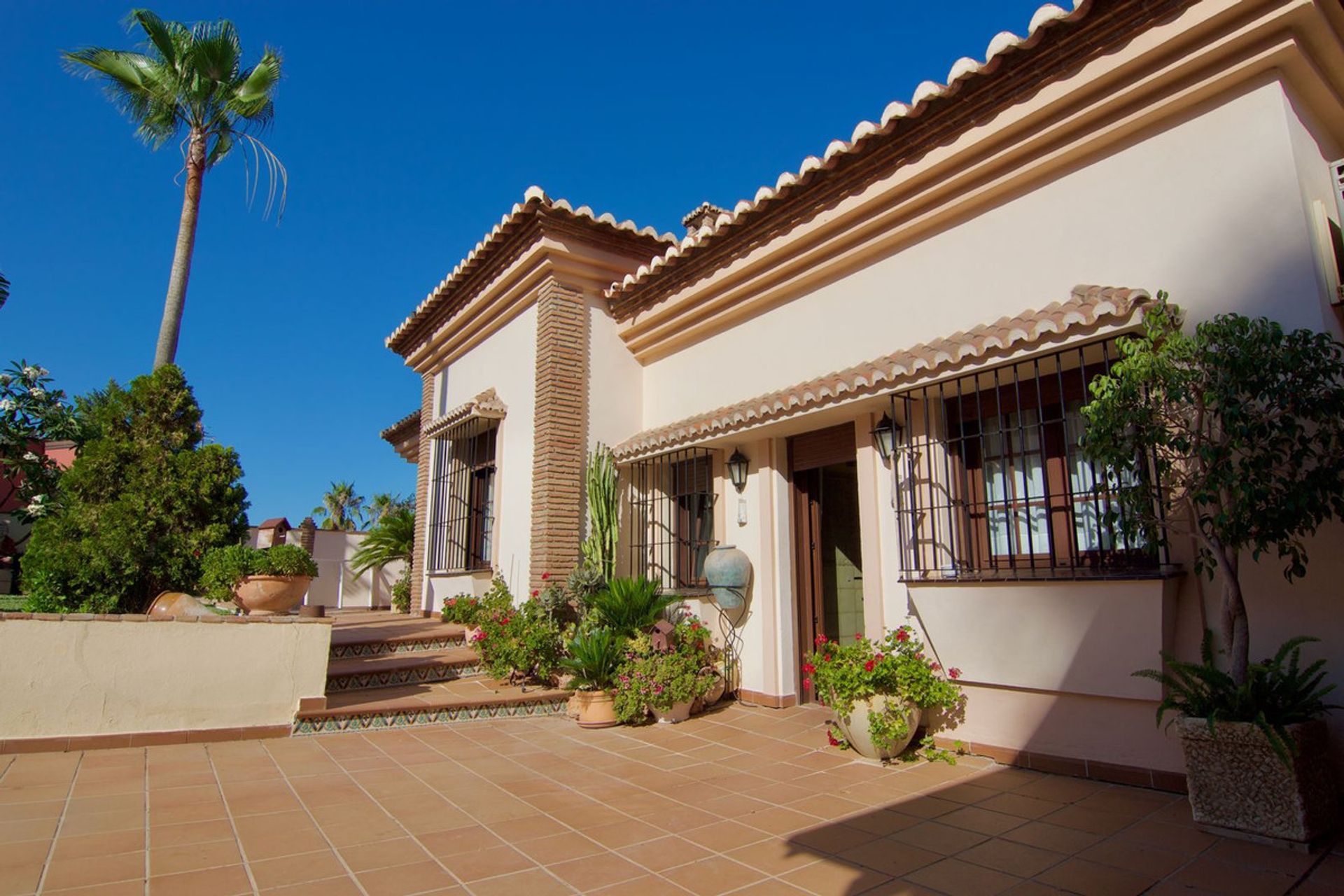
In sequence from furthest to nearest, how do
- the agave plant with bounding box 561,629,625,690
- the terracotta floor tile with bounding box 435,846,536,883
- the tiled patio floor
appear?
the agave plant with bounding box 561,629,625,690 < the terracotta floor tile with bounding box 435,846,536,883 < the tiled patio floor

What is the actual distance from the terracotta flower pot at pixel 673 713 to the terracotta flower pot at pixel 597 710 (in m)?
0.35

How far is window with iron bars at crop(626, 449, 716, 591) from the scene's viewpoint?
7.68 m

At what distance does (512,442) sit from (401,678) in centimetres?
293

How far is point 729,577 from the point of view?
6.69 m

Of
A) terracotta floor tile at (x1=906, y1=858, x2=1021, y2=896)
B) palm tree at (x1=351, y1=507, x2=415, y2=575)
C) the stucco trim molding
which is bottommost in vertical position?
terracotta floor tile at (x1=906, y1=858, x2=1021, y2=896)

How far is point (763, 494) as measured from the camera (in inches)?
269

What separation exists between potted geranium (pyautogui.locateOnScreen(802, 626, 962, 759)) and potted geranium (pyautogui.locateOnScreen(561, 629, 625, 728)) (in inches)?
80.2

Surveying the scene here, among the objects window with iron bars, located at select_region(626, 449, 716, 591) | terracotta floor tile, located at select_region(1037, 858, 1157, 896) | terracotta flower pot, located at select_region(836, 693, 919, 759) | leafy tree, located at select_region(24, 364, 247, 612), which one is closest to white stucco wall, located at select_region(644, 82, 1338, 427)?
window with iron bars, located at select_region(626, 449, 716, 591)

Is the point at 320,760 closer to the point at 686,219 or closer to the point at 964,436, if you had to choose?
the point at 964,436

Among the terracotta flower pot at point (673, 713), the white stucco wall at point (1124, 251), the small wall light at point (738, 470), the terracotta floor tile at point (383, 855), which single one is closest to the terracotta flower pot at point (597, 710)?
the terracotta flower pot at point (673, 713)

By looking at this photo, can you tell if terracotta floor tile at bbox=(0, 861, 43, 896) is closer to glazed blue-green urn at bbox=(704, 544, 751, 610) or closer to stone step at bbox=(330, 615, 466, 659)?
stone step at bbox=(330, 615, 466, 659)

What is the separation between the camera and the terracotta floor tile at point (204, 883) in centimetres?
282

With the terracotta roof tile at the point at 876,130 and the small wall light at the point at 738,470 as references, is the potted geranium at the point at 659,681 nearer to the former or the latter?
the small wall light at the point at 738,470

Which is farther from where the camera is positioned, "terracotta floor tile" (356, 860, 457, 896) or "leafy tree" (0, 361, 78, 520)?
"leafy tree" (0, 361, 78, 520)
